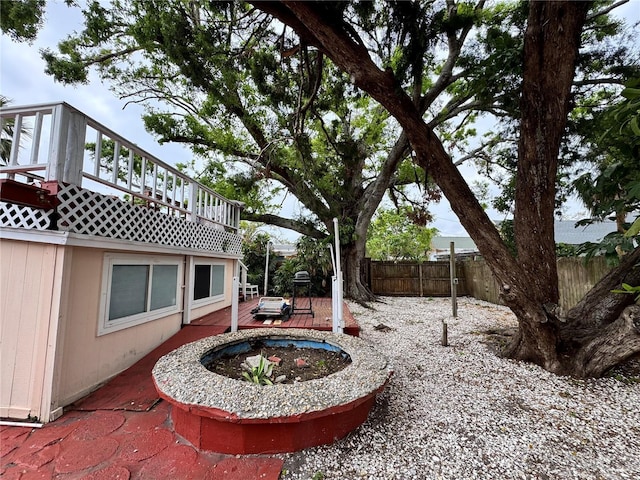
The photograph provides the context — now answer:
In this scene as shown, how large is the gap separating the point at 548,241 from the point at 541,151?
3.54 ft

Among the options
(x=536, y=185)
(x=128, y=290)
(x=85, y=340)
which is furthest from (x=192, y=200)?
(x=536, y=185)

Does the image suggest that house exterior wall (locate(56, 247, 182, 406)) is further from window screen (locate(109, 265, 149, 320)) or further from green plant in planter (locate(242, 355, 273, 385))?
green plant in planter (locate(242, 355, 273, 385))

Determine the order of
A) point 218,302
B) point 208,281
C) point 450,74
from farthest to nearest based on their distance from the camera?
1. point 450,74
2. point 218,302
3. point 208,281

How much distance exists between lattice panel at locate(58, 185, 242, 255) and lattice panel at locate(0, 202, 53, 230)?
0.32 feet

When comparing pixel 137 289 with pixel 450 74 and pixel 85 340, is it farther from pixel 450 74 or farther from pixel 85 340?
pixel 450 74

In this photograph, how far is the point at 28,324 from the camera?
2.16m

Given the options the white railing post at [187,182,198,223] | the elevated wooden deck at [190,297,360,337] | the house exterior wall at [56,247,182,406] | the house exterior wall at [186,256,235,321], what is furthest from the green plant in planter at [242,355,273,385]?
the white railing post at [187,182,198,223]

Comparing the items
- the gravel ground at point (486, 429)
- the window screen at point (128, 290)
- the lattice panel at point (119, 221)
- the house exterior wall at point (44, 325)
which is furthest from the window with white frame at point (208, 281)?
the gravel ground at point (486, 429)

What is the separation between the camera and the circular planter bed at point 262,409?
5.67 ft

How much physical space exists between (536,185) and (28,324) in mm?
5248

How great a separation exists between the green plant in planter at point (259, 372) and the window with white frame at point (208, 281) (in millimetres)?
2354

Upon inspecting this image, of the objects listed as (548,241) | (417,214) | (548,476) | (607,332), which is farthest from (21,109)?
(417,214)

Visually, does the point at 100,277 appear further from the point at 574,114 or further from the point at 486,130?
the point at 486,130

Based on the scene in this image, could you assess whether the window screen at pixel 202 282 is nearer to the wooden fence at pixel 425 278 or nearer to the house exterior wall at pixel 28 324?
the house exterior wall at pixel 28 324
